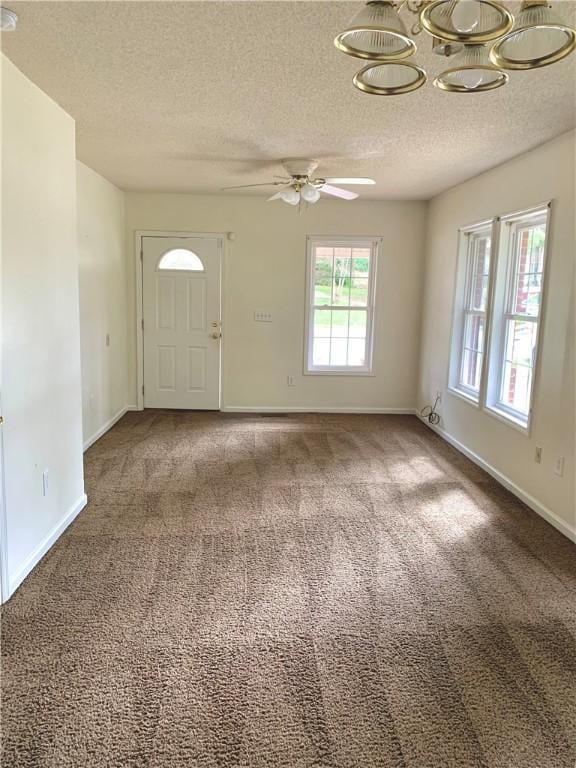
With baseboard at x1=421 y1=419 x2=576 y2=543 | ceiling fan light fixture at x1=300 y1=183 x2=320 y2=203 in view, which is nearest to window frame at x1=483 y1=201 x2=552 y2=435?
baseboard at x1=421 y1=419 x2=576 y2=543

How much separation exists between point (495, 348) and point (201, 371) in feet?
11.0

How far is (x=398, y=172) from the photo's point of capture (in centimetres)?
464

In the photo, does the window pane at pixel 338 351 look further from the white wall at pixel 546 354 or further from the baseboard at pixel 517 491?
the white wall at pixel 546 354

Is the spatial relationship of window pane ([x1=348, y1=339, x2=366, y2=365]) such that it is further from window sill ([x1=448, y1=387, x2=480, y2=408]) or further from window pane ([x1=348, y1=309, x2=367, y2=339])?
window sill ([x1=448, y1=387, x2=480, y2=408])

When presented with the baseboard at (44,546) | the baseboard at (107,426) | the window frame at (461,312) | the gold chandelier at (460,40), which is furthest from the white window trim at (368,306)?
the gold chandelier at (460,40)

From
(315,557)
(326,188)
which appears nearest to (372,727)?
(315,557)

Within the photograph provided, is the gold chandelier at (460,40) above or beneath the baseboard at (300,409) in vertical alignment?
above

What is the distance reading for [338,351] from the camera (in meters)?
6.39

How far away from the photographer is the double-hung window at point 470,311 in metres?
4.82

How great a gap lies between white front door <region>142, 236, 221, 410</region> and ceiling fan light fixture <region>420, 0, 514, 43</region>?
4.85 metres

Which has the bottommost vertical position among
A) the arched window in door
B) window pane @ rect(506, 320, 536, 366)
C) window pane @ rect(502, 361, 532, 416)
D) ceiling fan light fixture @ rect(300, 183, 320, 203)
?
window pane @ rect(502, 361, 532, 416)

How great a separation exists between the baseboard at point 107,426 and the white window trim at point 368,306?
2141 millimetres

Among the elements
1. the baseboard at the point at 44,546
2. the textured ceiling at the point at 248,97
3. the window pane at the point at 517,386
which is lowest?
the baseboard at the point at 44,546

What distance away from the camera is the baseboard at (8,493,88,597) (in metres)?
2.54
